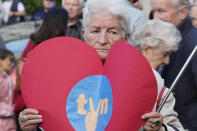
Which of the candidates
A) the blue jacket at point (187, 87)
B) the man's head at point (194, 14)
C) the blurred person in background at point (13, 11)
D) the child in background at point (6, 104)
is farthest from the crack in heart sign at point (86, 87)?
the blurred person in background at point (13, 11)

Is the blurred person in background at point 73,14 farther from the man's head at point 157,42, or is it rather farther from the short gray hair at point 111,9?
the short gray hair at point 111,9

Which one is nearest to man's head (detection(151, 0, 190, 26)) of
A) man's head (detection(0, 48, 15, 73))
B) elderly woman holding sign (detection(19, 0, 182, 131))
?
man's head (detection(0, 48, 15, 73))

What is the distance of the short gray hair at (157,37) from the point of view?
359 centimetres

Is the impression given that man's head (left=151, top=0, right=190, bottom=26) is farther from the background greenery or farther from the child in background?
the background greenery

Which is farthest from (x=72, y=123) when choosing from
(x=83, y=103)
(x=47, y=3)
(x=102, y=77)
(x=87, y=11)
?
(x=47, y=3)

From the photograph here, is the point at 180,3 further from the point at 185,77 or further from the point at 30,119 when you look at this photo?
the point at 30,119

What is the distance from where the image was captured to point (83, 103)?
2209 millimetres

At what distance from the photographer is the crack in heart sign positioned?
217 cm

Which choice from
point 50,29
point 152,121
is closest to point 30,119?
point 152,121

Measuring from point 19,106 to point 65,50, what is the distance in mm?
1890

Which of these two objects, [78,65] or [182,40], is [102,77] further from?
[182,40]

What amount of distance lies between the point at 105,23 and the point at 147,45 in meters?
1.02

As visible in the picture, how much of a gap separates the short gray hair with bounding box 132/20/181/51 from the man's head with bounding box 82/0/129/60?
→ 2.96ft

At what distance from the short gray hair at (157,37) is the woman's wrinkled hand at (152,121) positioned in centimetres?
145
